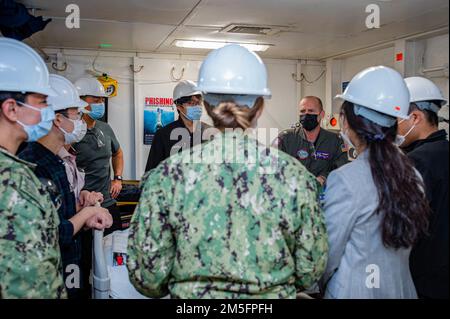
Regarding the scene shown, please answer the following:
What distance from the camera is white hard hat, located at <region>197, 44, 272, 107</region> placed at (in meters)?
1.22

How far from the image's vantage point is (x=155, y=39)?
4.52 m

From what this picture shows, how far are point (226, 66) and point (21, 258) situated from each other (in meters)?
0.82

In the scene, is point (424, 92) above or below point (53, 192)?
above

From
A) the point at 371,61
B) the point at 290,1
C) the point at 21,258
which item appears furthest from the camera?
the point at 371,61

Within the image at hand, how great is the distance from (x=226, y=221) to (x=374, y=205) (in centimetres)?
54

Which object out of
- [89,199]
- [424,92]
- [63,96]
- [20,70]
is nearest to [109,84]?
[63,96]

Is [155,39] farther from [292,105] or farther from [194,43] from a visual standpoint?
[292,105]

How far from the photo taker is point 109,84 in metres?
5.10

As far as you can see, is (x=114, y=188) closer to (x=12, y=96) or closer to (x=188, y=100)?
(x=188, y=100)

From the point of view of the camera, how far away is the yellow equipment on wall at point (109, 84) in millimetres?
5066

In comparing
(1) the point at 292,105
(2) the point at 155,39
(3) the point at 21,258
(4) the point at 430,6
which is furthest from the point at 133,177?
(3) the point at 21,258

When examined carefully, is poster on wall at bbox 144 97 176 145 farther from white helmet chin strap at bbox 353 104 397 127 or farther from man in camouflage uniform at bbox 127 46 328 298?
man in camouflage uniform at bbox 127 46 328 298

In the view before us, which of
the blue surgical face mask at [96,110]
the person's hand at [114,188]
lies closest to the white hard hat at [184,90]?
the blue surgical face mask at [96,110]
